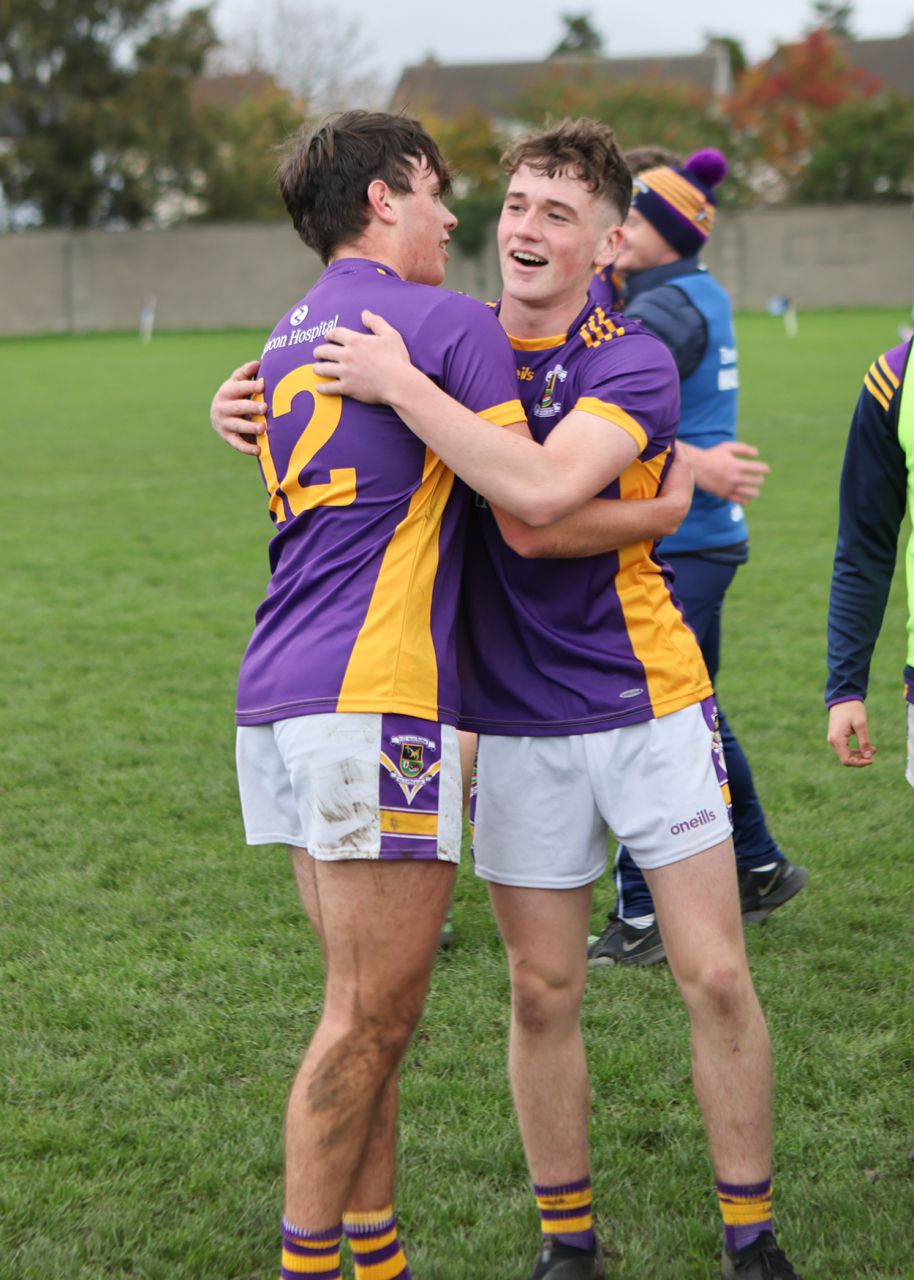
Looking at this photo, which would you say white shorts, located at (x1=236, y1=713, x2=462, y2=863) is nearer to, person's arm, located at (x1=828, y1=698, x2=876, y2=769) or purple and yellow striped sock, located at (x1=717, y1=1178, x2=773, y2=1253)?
purple and yellow striped sock, located at (x1=717, y1=1178, x2=773, y2=1253)

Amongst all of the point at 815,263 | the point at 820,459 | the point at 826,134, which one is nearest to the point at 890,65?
the point at 826,134

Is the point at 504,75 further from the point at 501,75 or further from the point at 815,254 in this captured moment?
the point at 815,254

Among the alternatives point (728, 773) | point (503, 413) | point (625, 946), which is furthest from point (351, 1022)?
point (728, 773)

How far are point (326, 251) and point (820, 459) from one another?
12875 mm

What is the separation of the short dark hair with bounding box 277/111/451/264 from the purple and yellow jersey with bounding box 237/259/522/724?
134 mm

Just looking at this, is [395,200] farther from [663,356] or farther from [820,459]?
[820,459]

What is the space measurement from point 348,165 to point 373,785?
1.10m

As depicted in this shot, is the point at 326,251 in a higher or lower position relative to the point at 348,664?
higher

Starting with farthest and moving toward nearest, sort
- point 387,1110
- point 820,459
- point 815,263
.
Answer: point 815,263 < point 820,459 < point 387,1110

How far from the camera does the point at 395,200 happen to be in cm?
265

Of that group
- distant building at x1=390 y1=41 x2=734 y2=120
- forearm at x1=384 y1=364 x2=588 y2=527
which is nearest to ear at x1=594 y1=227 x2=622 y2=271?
forearm at x1=384 y1=364 x2=588 y2=527

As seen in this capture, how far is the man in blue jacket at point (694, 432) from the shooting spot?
15.0 feet

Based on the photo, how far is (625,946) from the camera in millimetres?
4551

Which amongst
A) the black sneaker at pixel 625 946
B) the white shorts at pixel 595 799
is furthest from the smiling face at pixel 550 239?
the black sneaker at pixel 625 946
